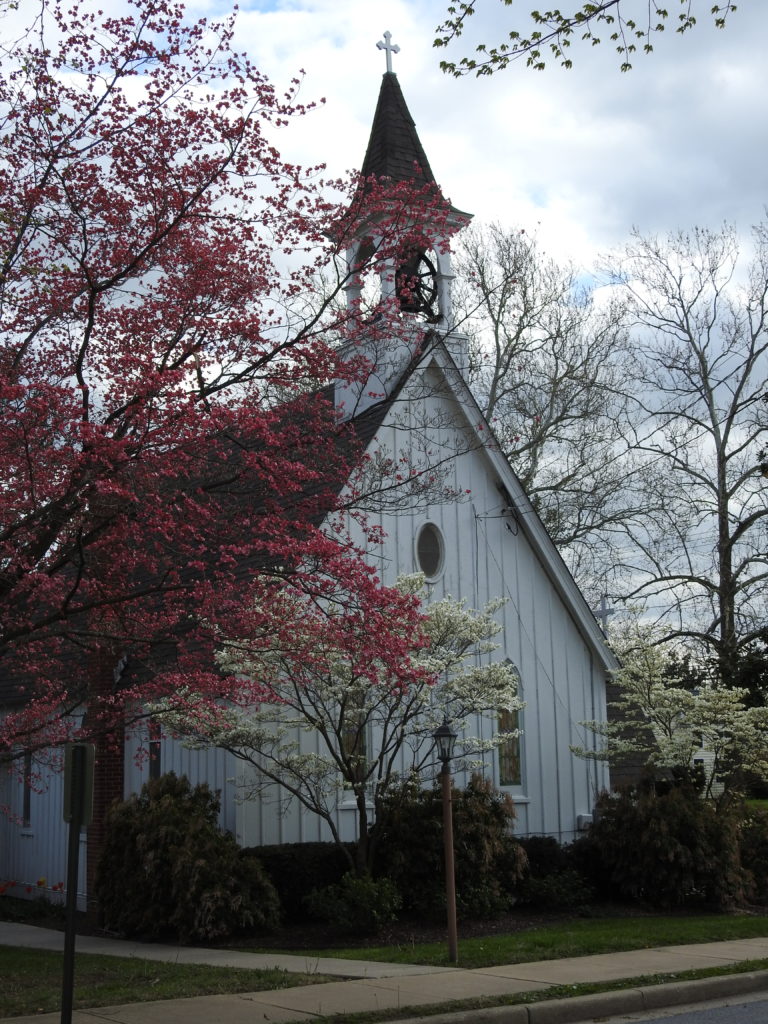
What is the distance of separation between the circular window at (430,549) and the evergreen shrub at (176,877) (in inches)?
208

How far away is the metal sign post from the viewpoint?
24.4ft

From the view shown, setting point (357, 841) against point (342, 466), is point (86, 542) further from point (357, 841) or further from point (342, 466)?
point (357, 841)

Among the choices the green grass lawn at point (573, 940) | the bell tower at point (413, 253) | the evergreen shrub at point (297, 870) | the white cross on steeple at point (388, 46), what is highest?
the white cross on steeple at point (388, 46)

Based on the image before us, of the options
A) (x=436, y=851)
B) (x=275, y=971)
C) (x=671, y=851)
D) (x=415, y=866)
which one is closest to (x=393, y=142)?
(x=436, y=851)

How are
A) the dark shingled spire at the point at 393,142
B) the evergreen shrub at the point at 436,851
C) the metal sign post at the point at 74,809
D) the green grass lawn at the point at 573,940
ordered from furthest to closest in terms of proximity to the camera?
the dark shingled spire at the point at 393,142, the evergreen shrub at the point at 436,851, the green grass lawn at the point at 573,940, the metal sign post at the point at 74,809

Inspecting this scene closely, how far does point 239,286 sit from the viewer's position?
1144 centimetres

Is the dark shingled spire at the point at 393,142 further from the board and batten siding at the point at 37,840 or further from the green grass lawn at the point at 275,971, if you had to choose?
the green grass lawn at the point at 275,971

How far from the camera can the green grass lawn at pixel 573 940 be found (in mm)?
11914

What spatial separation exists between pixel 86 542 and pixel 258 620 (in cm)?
185

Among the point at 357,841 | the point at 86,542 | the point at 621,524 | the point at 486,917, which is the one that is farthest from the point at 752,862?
the point at 621,524

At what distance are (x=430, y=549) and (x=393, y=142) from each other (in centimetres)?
794

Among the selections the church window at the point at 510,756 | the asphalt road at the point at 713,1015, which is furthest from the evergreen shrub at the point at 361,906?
the asphalt road at the point at 713,1015

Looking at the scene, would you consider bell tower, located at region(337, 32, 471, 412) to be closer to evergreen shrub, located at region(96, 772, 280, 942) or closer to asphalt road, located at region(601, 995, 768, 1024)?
evergreen shrub, located at region(96, 772, 280, 942)

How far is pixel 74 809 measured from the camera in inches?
309
